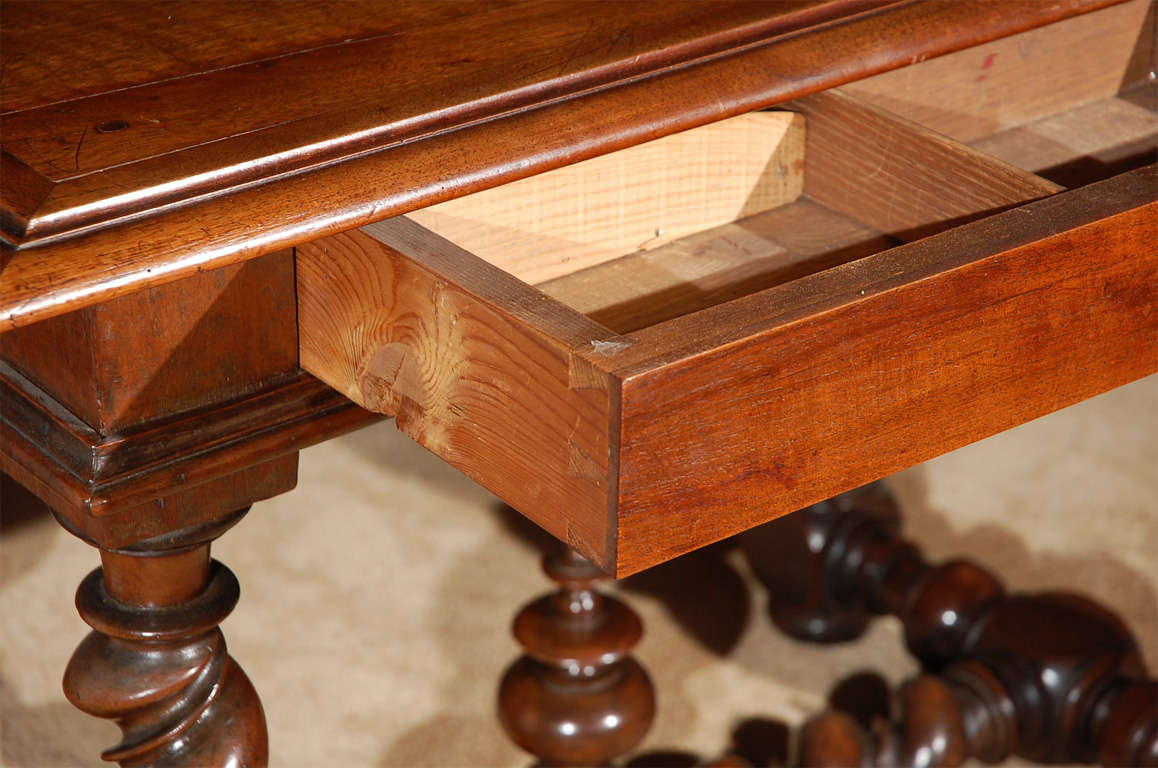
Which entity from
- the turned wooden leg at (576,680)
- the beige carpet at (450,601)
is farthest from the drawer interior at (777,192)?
the beige carpet at (450,601)

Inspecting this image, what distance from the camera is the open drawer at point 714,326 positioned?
1.69 feet

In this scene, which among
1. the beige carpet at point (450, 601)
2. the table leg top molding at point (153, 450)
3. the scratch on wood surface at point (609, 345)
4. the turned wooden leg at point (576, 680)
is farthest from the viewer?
the beige carpet at point (450, 601)

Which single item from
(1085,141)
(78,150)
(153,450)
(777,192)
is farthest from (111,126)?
(1085,141)

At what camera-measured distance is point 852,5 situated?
738 millimetres

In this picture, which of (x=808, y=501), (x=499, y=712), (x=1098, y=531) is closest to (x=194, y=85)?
(x=808, y=501)

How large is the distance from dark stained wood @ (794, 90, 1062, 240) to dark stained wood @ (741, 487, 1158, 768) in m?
0.50

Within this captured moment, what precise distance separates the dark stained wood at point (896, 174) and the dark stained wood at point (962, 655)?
0.50m

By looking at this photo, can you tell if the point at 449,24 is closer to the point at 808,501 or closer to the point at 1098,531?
the point at 808,501

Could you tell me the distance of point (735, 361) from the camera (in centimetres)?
52

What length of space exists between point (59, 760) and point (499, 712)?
358mm

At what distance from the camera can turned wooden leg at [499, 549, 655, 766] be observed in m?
1.07

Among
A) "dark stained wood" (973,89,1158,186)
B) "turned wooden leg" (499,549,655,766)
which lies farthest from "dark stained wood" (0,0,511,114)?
"turned wooden leg" (499,549,655,766)

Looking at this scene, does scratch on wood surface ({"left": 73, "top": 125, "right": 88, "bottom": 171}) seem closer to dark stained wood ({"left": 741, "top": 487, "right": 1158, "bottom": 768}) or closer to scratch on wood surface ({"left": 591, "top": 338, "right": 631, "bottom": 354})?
scratch on wood surface ({"left": 591, "top": 338, "right": 631, "bottom": 354})

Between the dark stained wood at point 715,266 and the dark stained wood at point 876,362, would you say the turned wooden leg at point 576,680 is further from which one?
the dark stained wood at point 876,362
